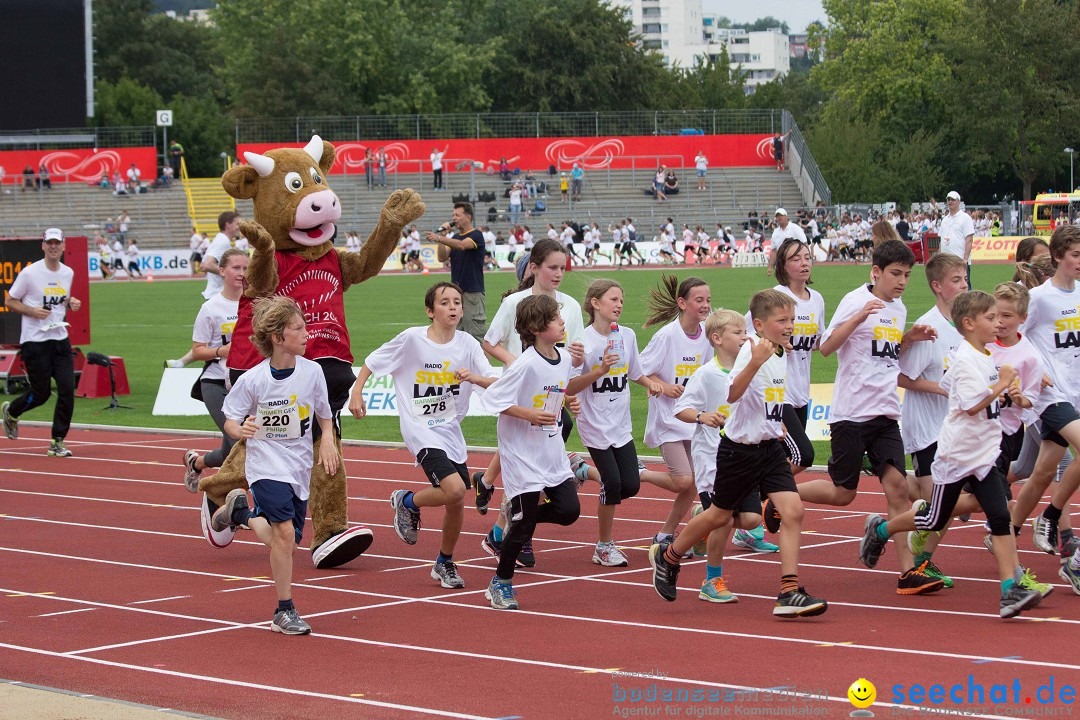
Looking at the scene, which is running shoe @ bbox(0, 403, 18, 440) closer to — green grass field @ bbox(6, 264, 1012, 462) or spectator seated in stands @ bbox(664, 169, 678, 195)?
green grass field @ bbox(6, 264, 1012, 462)

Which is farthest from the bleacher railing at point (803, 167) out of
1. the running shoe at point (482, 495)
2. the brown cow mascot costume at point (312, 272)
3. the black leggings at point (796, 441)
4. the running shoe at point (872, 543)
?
the running shoe at point (872, 543)

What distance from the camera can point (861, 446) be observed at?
8977 mm

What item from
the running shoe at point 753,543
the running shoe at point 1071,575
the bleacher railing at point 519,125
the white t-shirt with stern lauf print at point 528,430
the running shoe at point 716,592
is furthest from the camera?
the bleacher railing at point 519,125

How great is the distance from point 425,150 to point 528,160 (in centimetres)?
443

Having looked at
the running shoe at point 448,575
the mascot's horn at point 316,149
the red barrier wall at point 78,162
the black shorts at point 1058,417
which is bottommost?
the running shoe at point 448,575

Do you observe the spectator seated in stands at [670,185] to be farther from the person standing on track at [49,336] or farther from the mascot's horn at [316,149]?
the mascot's horn at [316,149]

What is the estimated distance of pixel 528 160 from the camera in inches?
2527

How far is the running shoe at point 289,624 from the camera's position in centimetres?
750

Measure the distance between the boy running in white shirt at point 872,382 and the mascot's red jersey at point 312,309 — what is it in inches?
118

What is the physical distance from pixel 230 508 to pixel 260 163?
2.68 m

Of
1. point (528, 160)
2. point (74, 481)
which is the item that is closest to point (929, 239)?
point (528, 160)

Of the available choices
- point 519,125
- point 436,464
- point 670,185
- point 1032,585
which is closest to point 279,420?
point 436,464

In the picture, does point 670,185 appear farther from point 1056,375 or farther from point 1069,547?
point 1069,547

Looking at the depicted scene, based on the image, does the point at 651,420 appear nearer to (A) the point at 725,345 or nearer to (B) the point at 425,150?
(A) the point at 725,345
